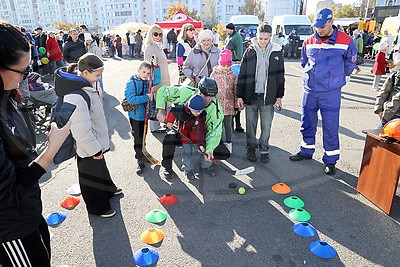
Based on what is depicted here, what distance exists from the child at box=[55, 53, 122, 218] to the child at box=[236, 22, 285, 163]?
7.04 feet

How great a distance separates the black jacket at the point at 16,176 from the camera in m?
1.40

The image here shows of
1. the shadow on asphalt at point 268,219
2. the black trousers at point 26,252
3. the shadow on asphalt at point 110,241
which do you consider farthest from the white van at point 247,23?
the black trousers at point 26,252

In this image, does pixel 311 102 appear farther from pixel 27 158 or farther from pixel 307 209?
pixel 27 158

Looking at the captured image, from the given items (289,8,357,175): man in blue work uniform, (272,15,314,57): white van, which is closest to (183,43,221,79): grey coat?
(289,8,357,175): man in blue work uniform

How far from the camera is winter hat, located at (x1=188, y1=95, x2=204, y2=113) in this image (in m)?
3.55

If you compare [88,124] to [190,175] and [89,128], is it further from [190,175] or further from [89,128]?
[190,175]

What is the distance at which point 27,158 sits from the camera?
5.21 feet

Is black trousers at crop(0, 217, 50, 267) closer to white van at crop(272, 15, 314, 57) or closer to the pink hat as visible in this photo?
the pink hat

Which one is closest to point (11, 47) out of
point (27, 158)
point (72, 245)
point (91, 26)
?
point (27, 158)

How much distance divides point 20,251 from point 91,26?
110204 mm

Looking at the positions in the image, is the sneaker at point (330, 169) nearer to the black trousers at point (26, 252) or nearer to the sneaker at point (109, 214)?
the sneaker at point (109, 214)

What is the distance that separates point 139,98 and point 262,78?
1.78 m

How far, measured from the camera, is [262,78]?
13.9 ft

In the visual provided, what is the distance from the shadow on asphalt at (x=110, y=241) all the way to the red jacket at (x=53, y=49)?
9.71 metres
